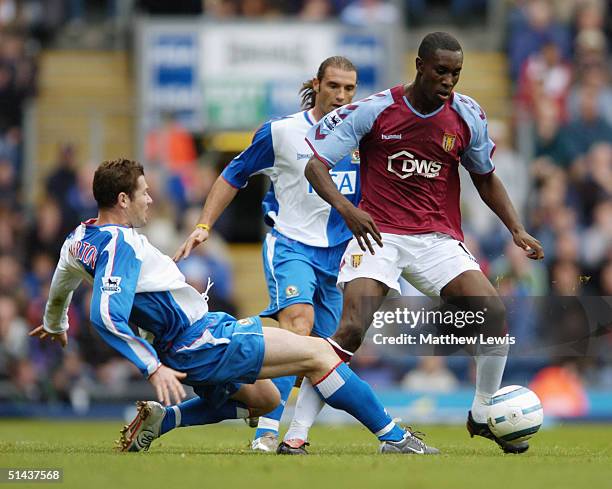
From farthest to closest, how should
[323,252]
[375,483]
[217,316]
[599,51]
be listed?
[599,51] < [323,252] < [217,316] < [375,483]

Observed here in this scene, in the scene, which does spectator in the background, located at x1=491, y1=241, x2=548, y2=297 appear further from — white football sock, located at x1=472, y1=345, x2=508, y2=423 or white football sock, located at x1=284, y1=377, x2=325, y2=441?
white football sock, located at x1=284, y1=377, x2=325, y2=441

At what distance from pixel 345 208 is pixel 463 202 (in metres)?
9.74

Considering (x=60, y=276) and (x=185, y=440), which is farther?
(x=185, y=440)

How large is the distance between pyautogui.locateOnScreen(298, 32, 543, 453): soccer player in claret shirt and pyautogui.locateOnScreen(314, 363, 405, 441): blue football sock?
1.27 ft

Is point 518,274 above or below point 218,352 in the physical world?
below

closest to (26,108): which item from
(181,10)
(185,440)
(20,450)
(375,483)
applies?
(181,10)

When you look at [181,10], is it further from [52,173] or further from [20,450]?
[20,450]

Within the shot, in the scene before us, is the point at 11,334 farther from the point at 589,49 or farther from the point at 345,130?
the point at 345,130

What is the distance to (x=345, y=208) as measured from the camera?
8992 mm

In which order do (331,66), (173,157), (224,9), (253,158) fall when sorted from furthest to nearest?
1. (224,9)
2. (173,157)
3. (253,158)
4. (331,66)

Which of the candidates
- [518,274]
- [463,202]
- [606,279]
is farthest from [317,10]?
[518,274]

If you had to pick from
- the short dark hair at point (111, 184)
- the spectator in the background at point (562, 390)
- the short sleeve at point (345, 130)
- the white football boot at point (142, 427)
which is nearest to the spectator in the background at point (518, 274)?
the spectator in the background at point (562, 390)

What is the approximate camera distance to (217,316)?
8.77 m

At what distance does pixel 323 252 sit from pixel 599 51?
11103 millimetres
